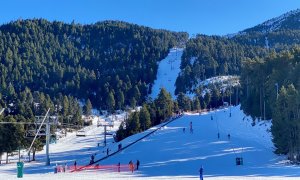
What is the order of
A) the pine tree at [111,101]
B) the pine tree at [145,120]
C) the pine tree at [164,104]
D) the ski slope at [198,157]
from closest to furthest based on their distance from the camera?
the ski slope at [198,157]
the pine tree at [145,120]
the pine tree at [164,104]
the pine tree at [111,101]

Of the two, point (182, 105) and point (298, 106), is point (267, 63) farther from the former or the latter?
point (182, 105)

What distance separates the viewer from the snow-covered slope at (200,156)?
3594 cm

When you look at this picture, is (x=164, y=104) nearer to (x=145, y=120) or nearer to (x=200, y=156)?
(x=145, y=120)

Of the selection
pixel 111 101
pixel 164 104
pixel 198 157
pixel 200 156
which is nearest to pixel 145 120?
pixel 164 104

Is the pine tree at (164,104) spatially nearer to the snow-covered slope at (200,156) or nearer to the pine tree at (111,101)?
the snow-covered slope at (200,156)

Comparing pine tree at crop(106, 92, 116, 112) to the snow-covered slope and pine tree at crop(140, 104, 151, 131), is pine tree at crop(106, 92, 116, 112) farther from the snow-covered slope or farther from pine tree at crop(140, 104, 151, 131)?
the snow-covered slope

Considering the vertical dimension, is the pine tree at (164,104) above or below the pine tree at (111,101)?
below

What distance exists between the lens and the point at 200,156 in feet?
162

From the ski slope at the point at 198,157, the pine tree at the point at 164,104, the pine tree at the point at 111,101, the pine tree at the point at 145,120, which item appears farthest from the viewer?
the pine tree at the point at 111,101

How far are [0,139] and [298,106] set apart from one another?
40.2 meters

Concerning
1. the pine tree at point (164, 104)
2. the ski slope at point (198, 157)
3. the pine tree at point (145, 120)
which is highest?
the pine tree at point (164, 104)

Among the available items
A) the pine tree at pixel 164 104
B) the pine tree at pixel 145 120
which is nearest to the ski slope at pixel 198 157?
the pine tree at pixel 145 120

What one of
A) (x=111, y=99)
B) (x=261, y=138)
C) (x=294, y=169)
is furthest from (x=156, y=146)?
(x=111, y=99)

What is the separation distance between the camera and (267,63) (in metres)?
67.9
